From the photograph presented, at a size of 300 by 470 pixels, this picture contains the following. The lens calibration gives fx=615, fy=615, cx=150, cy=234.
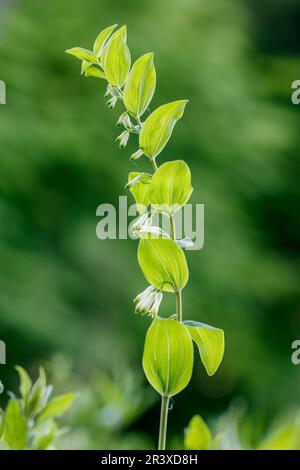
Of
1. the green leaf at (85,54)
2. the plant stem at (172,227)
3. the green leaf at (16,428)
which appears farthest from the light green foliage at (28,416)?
the green leaf at (85,54)

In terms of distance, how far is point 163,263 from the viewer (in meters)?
0.41

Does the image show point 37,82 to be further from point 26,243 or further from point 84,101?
point 26,243

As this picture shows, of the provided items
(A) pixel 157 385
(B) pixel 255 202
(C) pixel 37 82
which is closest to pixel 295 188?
(B) pixel 255 202

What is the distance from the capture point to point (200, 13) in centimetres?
310

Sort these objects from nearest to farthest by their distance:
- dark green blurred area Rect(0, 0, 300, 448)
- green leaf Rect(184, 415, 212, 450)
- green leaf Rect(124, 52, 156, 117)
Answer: green leaf Rect(184, 415, 212, 450), green leaf Rect(124, 52, 156, 117), dark green blurred area Rect(0, 0, 300, 448)

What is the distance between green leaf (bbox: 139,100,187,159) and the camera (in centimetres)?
42

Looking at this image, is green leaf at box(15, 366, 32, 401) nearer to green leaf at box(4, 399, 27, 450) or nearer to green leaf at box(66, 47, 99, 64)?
green leaf at box(4, 399, 27, 450)

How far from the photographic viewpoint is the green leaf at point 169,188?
15.8 inches

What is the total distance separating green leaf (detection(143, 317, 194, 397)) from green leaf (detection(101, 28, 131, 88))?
0.18m

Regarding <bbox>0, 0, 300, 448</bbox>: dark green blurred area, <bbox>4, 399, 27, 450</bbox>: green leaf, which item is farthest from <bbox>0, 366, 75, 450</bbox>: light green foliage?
<bbox>0, 0, 300, 448</bbox>: dark green blurred area

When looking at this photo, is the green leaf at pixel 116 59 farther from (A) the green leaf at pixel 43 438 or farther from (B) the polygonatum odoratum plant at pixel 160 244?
(A) the green leaf at pixel 43 438

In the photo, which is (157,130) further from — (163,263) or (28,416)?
(28,416)
